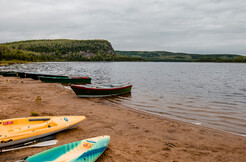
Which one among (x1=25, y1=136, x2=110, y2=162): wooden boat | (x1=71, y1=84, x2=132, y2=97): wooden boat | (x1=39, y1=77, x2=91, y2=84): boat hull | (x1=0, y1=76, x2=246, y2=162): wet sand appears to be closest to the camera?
(x1=25, y1=136, x2=110, y2=162): wooden boat

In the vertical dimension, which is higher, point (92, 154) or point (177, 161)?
point (92, 154)

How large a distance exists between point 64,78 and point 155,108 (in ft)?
56.2

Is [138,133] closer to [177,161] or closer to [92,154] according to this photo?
[177,161]

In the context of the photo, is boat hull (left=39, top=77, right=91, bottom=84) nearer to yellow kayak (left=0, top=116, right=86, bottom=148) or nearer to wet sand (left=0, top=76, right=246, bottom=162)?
wet sand (left=0, top=76, right=246, bottom=162)

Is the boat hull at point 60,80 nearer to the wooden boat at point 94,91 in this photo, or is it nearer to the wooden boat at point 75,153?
the wooden boat at point 94,91

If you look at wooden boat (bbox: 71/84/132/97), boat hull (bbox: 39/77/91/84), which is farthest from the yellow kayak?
boat hull (bbox: 39/77/91/84)

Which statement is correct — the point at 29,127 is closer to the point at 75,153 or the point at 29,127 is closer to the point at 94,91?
the point at 75,153

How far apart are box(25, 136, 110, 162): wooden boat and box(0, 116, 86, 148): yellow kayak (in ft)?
5.47

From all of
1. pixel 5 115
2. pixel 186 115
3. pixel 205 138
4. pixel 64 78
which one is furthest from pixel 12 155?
pixel 64 78

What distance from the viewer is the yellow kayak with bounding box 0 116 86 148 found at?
569 centimetres

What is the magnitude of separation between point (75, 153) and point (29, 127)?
272 cm

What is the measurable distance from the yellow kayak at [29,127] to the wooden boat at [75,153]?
5.47ft

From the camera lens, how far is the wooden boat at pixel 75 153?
4.48 metres

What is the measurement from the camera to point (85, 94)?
15648 mm
